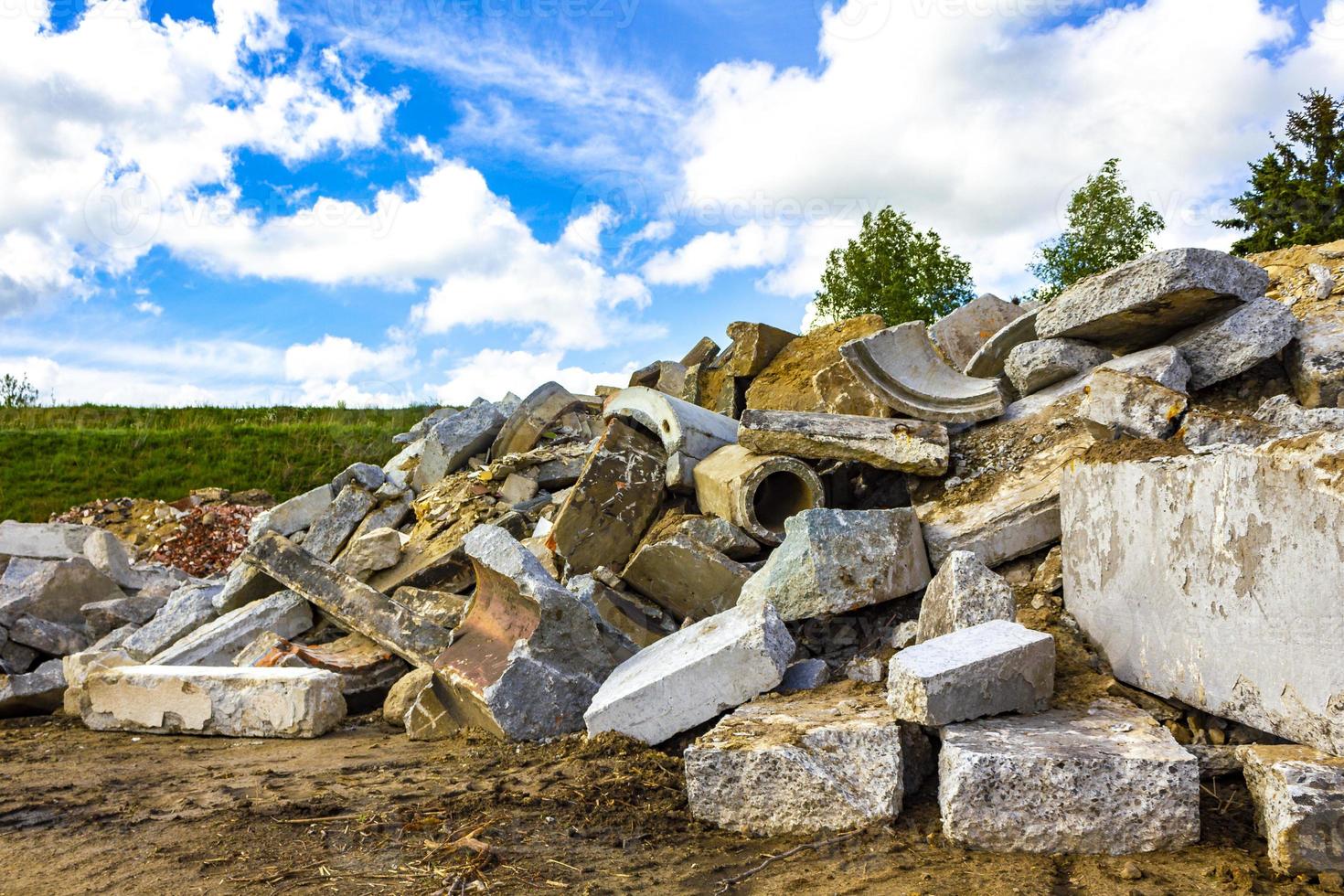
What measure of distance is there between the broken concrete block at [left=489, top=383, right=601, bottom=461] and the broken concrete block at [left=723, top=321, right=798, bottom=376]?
1931 mm

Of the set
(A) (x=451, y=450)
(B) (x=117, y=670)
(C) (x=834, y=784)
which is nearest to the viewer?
(C) (x=834, y=784)

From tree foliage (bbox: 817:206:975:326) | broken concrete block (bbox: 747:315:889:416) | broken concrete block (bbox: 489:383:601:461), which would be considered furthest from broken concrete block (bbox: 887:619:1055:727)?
tree foliage (bbox: 817:206:975:326)

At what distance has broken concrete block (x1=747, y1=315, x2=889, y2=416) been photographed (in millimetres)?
6691

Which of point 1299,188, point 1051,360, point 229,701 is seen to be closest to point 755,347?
point 1051,360

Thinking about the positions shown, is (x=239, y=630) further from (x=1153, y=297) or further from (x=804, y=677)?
(x=1153, y=297)

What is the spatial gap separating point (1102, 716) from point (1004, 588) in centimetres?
67

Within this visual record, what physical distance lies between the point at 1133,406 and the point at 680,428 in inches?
114

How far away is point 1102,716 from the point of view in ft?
11.1

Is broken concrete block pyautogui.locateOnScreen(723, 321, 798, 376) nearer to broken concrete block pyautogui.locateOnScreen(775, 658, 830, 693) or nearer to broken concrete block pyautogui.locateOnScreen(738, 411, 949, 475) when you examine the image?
broken concrete block pyautogui.locateOnScreen(738, 411, 949, 475)

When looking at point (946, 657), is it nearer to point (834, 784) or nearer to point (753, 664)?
point (834, 784)

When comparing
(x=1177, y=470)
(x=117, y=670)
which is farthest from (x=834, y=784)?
(x=117, y=670)

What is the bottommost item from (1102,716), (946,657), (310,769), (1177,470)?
(310,769)

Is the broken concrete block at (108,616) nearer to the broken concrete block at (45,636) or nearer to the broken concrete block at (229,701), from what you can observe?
the broken concrete block at (45,636)

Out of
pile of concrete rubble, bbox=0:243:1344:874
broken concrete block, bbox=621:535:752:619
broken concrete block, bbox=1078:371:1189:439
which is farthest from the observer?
broken concrete block, bbox=621:535:752:619
